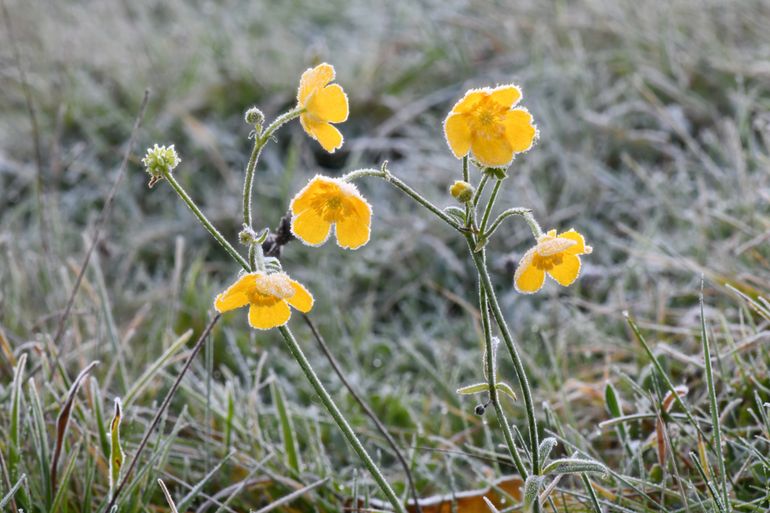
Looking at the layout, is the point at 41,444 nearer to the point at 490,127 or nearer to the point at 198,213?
the point at 198,213

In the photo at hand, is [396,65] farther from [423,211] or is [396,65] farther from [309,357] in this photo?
[309,357]

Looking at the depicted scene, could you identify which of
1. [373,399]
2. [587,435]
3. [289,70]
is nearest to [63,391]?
[373,399]

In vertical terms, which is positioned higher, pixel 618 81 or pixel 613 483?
pixel 618 81

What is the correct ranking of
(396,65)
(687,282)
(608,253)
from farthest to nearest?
(396,65) < (608,253) < (687,282)

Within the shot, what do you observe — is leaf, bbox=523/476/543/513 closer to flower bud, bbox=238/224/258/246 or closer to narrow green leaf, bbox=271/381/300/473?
flower bud, bbox=238/224/258/246

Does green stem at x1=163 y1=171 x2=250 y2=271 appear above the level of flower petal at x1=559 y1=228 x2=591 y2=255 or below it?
above

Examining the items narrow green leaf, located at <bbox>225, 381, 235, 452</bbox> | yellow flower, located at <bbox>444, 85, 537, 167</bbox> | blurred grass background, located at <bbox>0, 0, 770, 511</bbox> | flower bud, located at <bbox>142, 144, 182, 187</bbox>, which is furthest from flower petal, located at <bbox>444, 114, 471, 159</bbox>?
narrow green leaf, located at <bbox>225, 381, 235, 452</bbox>

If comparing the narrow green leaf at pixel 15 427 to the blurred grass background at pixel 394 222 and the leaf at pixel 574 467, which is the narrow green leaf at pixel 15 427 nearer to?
the blurred grass background at pixel 394 222
